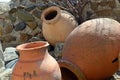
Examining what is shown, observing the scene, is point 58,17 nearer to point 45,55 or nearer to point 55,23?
point 55,23

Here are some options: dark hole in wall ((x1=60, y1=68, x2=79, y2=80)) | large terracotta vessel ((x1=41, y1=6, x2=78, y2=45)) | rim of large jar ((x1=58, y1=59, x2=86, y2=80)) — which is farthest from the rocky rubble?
rim of large jar ((x1=58, y1=59, x2=86, y2=80))

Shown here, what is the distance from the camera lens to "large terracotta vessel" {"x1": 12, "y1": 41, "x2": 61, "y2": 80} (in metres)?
2.33

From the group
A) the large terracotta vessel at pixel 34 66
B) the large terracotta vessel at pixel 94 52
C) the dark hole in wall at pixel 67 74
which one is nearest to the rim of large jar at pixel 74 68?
the large terracotta vessel at pixel 94 52

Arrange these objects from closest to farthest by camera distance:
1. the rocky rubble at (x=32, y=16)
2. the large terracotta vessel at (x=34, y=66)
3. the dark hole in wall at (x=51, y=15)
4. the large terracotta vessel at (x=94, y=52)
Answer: the large terracotta vessel at (x=34, y=66) → the large terracotta vessel at (x=94, y=52) → the dark hole in wall at (x=51, y=15) → the rocky rubble at (x=32, y=16)

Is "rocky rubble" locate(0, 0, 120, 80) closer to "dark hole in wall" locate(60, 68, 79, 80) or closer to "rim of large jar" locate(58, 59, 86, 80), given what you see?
"dark hole in wall" locate(60, 68, 79, 80)

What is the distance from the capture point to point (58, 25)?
164 inches

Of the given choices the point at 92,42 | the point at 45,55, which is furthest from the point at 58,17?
the point at 45,55

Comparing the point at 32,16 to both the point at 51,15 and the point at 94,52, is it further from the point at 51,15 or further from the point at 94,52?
the point at 94,52

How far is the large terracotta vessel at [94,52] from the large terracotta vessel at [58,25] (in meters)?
1.09

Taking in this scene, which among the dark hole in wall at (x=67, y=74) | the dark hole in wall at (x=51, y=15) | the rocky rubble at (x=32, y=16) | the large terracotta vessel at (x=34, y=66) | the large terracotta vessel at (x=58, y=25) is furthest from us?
the rocky rubble at (x=32, y=16)

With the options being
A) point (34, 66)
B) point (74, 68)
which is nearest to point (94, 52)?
point (74, 68)

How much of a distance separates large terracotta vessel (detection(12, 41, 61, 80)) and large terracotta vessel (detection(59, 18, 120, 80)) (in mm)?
614

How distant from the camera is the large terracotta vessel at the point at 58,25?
4156 mm

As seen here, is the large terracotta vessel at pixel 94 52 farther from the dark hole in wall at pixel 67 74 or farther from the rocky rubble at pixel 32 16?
the rocky rubble at pixel 32 16
